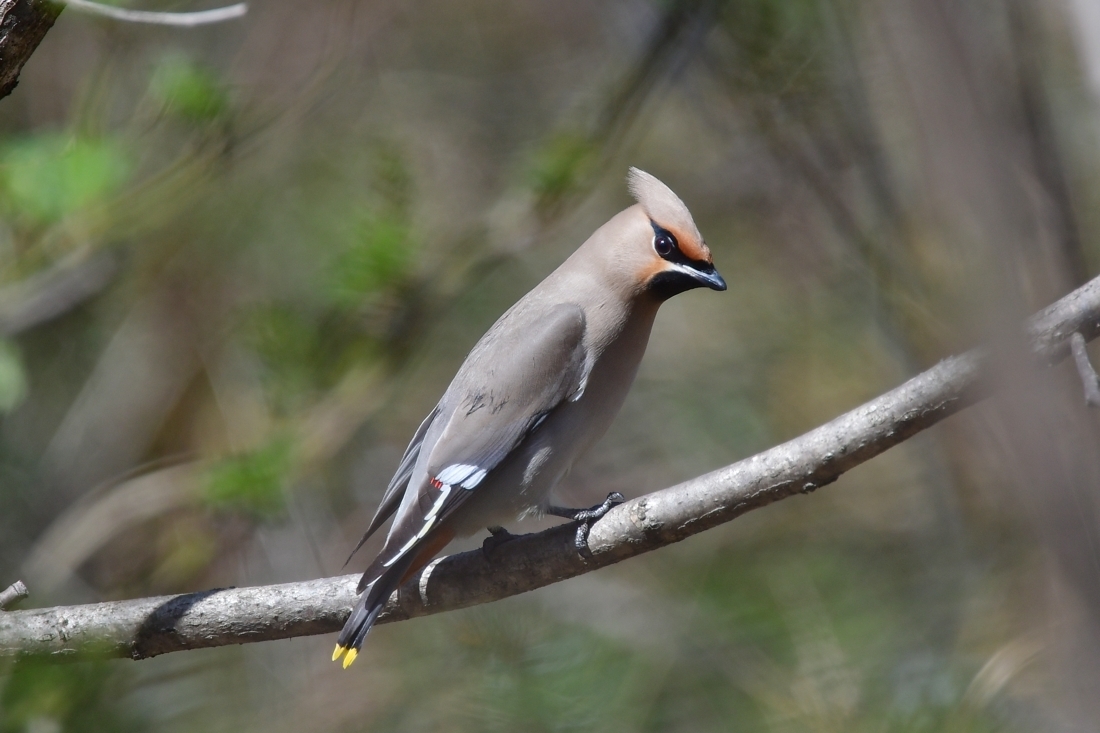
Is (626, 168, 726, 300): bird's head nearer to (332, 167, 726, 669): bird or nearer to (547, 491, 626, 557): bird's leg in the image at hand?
(332, 167, 726, 669): bird

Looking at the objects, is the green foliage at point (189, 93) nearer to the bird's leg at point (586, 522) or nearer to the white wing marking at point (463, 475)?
the white wing marking at point (463, 475)

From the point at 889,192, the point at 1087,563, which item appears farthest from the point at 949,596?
the point at 1087,563

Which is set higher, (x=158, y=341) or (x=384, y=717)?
(x=158, y=341)

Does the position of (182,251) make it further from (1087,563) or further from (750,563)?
(1087,563)

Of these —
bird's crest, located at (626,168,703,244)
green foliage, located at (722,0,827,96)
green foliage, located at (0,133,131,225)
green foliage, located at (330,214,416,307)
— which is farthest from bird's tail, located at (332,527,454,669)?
green foliage, located at (722,0,827,96)

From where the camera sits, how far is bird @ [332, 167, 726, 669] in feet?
8.98

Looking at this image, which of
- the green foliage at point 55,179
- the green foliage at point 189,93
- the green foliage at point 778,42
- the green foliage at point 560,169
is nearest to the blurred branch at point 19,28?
the green foliage at point 55,179

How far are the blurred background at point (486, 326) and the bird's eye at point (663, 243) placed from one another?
684 mm

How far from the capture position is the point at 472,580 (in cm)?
256

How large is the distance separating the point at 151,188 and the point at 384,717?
6.64 ft

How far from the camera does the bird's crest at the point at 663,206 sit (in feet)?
9.16

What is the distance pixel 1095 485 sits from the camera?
978mm

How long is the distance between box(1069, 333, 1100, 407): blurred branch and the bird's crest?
1160mm

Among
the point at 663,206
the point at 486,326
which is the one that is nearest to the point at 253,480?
the point at 663,206
